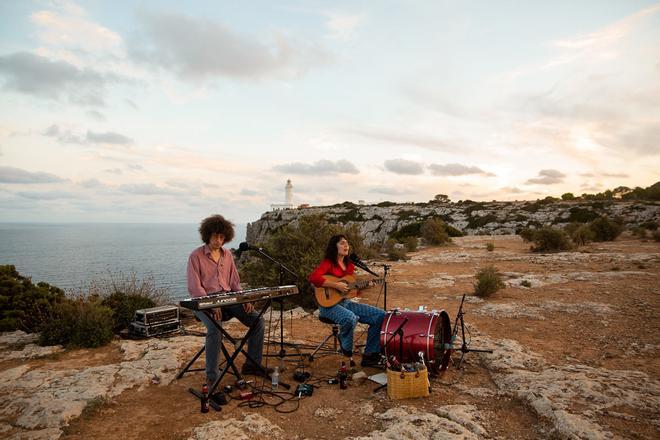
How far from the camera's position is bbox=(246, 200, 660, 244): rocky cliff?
31.6 meters

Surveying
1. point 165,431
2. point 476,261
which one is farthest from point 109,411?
point 476,261

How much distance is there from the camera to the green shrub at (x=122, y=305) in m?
7.47

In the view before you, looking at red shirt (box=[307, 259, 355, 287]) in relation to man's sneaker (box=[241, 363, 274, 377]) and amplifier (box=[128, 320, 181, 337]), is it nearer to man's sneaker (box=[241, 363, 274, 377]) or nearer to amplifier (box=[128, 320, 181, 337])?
man's sneaker (box=[241, 363, 274, 377])

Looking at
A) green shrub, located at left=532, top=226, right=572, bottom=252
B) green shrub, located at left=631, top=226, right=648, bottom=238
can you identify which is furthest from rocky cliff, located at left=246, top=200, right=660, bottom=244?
green shrub, located at left=532, top=226, right=572, bottom=252

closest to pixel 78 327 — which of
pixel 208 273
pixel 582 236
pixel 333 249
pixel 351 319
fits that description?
pixel 208 273

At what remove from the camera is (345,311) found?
5.42 meters

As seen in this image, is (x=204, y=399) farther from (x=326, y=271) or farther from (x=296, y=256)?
(x=296, y=256)

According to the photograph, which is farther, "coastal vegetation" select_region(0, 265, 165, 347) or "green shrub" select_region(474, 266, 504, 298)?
"green shrub" select_region(474, 266, 504, 298)

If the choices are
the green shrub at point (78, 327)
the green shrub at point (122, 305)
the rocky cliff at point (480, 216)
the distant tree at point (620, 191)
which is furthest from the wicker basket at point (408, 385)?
the distant tree at point (620, 191)

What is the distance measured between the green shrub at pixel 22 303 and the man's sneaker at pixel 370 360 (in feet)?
18.0

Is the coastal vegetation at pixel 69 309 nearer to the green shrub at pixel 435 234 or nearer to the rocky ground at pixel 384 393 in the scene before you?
the rocky ground at pixel 384 393

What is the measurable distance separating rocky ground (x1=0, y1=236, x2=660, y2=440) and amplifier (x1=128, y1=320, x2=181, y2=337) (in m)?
0.30

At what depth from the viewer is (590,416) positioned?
381 centimetres

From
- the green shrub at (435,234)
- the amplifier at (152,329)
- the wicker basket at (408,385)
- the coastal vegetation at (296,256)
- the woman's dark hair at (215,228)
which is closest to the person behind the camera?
the wicker basket at (408,385)
